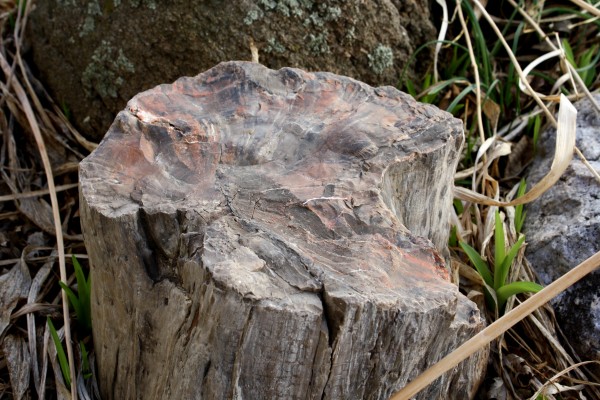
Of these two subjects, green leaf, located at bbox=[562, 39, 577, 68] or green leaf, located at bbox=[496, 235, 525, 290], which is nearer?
green leaf, located at bbox=[496, 235, 525, 290]

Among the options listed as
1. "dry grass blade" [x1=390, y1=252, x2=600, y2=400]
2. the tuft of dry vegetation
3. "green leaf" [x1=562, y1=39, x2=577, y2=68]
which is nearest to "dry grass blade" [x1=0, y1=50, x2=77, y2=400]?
the tuft of dry vegetation

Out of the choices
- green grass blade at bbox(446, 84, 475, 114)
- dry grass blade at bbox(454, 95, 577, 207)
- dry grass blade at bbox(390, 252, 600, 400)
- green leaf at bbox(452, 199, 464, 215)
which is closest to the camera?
dry grass blade at bbox(390, 252, 600, 400)

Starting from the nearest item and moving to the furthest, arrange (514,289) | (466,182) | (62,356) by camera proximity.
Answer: (62,356)
(514,289)
(466,182)

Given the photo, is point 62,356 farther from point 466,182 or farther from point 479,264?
point 466,182

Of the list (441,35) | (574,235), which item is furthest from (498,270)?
(441,35)

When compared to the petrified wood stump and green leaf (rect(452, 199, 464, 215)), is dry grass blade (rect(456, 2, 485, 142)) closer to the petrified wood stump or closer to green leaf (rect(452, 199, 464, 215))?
green leaf (rect(452, 199, 464, 215))

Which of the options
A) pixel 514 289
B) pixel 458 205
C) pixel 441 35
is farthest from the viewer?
pixel 441 35

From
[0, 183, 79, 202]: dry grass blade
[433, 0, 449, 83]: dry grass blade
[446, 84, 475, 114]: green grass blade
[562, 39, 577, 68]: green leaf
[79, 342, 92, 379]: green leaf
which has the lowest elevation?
[79, 342, 92, 379]: green leaf
